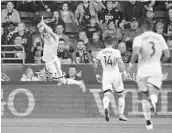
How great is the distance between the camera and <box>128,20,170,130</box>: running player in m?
14.6

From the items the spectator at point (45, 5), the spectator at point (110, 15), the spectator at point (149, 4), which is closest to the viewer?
the spectator at point (110, 15)

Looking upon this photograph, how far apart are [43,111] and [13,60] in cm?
200

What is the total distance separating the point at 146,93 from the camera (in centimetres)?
1513

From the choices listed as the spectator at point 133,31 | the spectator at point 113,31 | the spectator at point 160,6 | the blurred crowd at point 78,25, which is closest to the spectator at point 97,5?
the blurred crowd at point 78,25

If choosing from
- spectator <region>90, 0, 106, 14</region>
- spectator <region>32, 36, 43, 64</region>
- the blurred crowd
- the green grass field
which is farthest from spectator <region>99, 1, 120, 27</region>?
the green grass field

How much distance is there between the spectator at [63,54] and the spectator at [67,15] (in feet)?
7.28

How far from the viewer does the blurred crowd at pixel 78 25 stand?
71.5 ft

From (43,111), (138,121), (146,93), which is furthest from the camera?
(43,111)

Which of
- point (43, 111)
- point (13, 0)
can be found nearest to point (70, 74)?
point (43, 111)

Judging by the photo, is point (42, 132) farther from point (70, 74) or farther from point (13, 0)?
point (13, 0)

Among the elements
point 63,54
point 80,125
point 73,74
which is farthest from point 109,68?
point 63,54

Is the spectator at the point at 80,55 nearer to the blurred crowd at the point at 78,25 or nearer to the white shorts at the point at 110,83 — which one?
the blurred crowd at the point at 78,25

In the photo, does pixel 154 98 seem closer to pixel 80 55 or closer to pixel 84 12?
pixel 80 55

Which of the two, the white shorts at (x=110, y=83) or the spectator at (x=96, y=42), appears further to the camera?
the spectator at (x=96, y=42)
